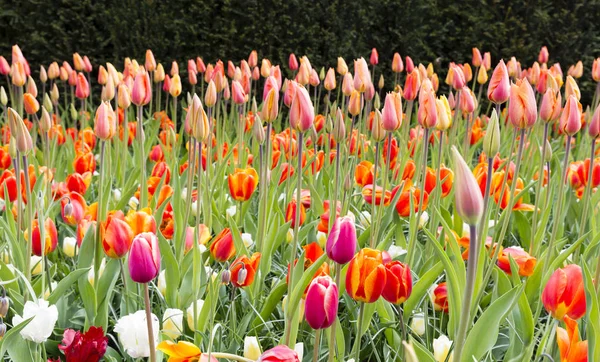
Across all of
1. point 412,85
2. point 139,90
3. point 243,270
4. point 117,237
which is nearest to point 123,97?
point 139,90

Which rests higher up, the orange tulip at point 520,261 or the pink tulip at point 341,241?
the pink tulip at point 341,241

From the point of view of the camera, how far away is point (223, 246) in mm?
1781

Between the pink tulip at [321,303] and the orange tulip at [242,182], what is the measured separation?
1058 millimetres

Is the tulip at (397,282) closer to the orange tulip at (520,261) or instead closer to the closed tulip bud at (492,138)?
the closed tulip bud at (492,138)

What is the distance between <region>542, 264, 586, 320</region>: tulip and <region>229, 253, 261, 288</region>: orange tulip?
1.92 feet

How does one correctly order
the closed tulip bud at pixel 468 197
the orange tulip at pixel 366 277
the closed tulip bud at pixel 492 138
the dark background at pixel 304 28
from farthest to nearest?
the dark background at pixel 304 28, the closed tulip bud at pixel 492 138, the orange tulip at pixel 366 277, the closed tulip bud at pixel 468 197

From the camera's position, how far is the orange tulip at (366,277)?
4.03ft

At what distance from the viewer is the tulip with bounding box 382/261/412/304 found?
51.9 inches

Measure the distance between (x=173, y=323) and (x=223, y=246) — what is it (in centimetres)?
24

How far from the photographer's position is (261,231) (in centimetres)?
195


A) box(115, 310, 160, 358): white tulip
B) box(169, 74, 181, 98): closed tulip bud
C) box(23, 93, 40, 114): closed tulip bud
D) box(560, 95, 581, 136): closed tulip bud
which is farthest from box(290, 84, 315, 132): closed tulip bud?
box(23, 93, 40, 114): closed tulip bud

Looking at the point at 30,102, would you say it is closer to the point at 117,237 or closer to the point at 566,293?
the point at 117,237

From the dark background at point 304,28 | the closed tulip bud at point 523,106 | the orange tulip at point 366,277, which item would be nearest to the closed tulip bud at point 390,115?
the closed tulip bud at point 523,106

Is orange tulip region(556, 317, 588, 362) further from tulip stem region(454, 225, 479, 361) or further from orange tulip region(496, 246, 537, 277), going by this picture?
orange tulip region(496, 246, 537, 277)
